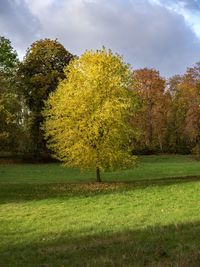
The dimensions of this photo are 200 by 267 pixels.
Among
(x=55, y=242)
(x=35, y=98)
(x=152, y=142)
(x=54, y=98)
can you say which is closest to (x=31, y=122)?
(x=35, y=98)

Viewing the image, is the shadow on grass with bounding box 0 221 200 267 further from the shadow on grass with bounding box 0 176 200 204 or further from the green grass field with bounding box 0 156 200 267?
the shadow on grass with bounding box 0 176 200 204

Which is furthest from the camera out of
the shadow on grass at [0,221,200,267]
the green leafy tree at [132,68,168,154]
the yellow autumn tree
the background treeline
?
the green leafy tree at [132,68,168,154]

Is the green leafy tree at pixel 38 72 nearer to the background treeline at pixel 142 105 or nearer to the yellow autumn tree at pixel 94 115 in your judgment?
the background treeline at pixel 142 105

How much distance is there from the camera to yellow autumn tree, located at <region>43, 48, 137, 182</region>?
3278 cm

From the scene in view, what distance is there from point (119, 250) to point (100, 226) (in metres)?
5.82

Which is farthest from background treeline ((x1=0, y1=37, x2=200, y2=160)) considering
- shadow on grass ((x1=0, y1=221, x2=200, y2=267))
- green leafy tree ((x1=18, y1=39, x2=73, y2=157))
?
shadow on grass ((x1=0, y1=221, x2=200, y2=267))

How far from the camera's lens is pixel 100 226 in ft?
53.5

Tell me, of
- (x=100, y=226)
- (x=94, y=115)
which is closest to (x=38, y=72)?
(x=94, y=115)

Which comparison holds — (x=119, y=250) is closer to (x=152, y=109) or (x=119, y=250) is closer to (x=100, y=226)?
(x=100, y=226)

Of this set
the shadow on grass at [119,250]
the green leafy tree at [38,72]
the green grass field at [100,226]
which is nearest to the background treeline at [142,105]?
the green leafy tree at [38,72]

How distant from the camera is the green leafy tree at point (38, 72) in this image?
70.9m

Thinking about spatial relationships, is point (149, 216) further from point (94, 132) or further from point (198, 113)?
point (198, 113)

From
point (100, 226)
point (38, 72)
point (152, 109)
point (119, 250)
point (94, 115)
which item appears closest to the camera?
point (119, 250)

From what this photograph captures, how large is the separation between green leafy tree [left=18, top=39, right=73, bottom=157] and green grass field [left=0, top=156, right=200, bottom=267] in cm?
3910
